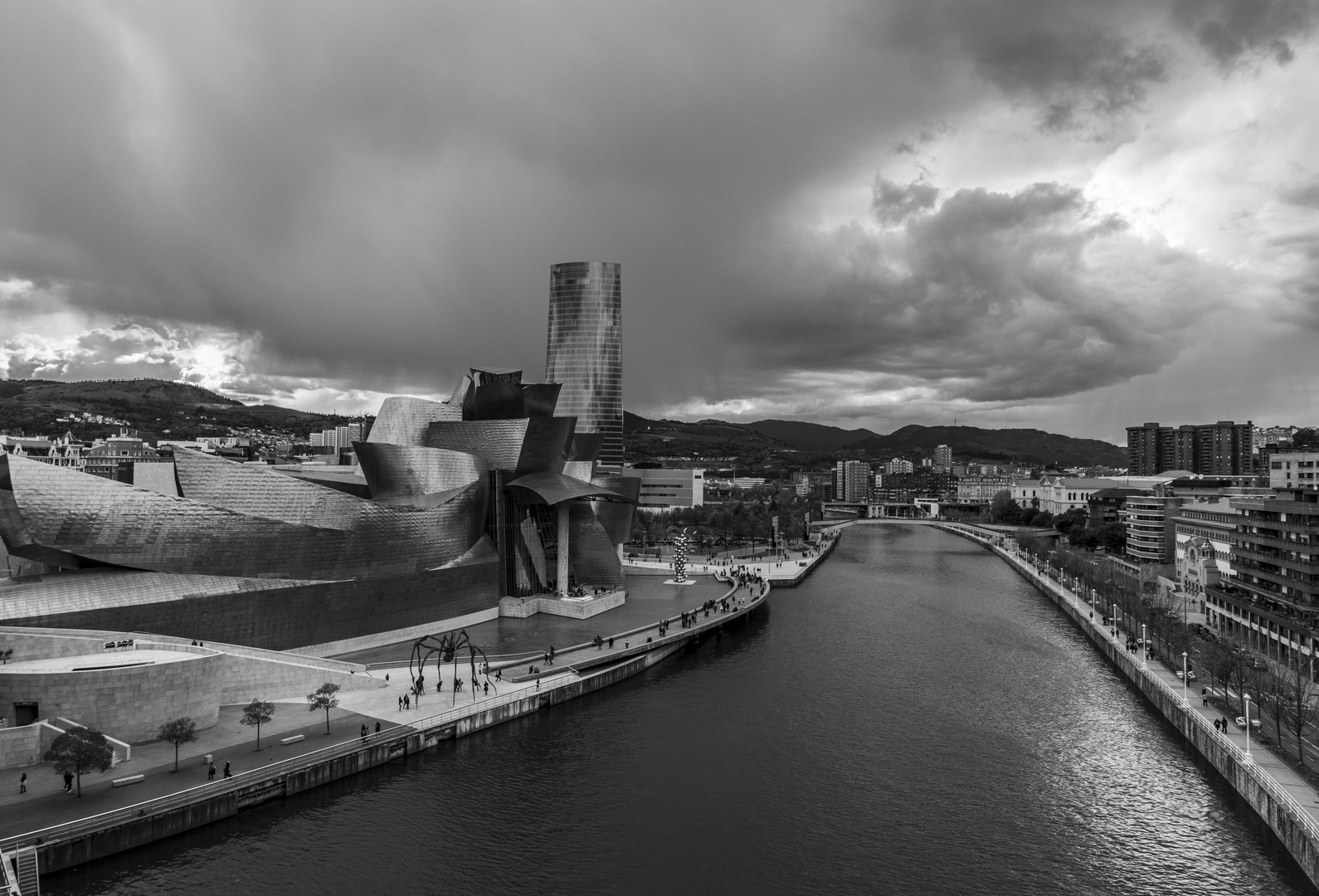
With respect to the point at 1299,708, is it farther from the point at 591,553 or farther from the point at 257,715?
the point at 591,553

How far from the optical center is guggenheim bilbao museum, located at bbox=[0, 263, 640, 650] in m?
31.0

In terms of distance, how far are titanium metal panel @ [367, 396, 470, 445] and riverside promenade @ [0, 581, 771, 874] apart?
19584 mm

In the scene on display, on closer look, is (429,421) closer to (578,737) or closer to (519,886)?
(578,737)

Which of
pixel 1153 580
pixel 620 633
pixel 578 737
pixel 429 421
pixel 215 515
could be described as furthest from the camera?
pixel 1153 580

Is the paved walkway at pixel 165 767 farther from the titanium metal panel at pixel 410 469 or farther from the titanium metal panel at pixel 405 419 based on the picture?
the titanium metal panel at pixel 405 419

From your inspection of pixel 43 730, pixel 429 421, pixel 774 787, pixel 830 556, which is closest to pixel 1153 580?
pixel 830 556

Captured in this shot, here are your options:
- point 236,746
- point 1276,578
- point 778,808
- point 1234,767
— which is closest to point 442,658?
point 236,746

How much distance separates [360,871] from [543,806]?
5710mm

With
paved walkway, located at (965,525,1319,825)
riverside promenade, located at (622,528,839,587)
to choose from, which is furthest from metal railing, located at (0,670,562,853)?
riverside promenade, located at (622,528,839,587)

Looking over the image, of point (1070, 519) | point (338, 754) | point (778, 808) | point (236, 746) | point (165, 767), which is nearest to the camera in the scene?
point (165, 767)

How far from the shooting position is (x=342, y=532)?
3831 cm

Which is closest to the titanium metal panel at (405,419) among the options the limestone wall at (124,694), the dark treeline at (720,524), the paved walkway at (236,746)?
the paved walkway at (236,746)

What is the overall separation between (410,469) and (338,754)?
21.2 m

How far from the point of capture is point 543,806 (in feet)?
80.5
